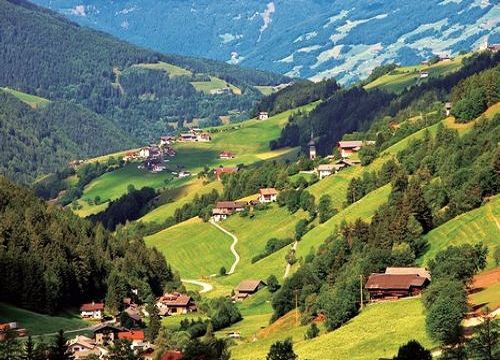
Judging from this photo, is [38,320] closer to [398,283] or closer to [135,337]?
[135,337]

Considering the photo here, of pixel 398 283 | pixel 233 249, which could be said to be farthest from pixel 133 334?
pixel 233 249

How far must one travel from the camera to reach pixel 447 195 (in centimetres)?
13012

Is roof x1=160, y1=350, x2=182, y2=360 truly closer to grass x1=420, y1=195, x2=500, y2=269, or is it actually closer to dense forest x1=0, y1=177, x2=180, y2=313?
grass x1=420, y1=195, x2=500, y2=269

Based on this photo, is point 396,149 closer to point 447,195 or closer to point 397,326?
point 447,195

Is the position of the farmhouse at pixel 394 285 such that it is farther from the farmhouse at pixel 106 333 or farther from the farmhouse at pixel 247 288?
the farmhouse at pixel 247 288

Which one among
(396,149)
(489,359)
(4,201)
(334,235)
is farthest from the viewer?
(396,149)

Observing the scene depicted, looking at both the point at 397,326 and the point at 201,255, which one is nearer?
the point at 397,326

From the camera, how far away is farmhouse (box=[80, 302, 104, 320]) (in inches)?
5177

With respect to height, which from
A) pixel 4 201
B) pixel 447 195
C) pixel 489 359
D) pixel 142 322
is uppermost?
pixel 4 201

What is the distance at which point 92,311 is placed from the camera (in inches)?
5226

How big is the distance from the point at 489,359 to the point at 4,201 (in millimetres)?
105112

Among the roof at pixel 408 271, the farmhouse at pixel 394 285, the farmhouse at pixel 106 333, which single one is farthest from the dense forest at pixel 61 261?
the farmhouse at pixel 394 285

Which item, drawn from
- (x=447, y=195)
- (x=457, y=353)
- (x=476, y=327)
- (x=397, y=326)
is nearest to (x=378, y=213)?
(x=447, y=195)

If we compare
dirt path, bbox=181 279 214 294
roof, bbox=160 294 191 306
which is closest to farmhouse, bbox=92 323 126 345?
roof, bbox=160 294 191 306
